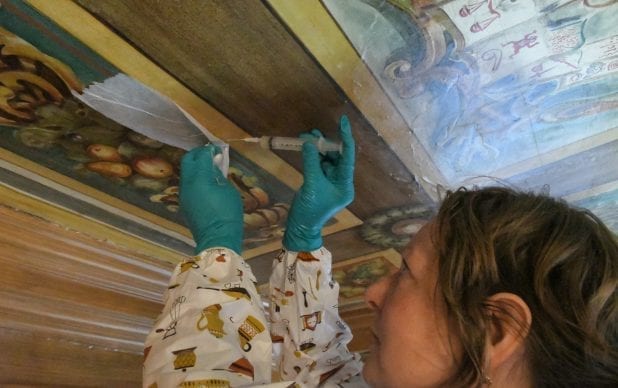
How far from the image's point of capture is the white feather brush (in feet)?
3.03

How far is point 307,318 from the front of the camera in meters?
1.12

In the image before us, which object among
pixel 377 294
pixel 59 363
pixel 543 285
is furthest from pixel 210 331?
pixel 59 363

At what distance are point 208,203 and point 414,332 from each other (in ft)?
1.63

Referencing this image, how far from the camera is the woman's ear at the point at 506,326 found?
0.67 meters

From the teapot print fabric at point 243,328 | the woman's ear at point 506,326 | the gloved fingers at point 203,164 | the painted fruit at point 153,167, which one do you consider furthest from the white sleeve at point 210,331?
the woman's ear at point 506,326

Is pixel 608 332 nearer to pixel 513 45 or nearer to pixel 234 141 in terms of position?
pixel 513 45

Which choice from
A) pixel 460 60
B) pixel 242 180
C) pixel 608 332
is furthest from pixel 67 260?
pixel 608 332

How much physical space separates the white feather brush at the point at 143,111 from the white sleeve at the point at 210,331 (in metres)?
0.22

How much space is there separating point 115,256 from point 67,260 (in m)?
0.12

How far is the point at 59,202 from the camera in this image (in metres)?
1.19

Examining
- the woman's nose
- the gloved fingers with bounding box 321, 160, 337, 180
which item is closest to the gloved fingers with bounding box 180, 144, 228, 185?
the gloved fingers with bounding box 321, 160, 337, 180

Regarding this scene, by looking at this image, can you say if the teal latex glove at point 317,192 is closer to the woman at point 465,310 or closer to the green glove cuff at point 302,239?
the green glove cuff at point 302,239

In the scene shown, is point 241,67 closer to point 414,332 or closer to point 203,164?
point 203,164

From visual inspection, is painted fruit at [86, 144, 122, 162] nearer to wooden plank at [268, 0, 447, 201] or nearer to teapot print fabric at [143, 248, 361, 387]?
teapot print fabric at [143, 248, 361, 387]
